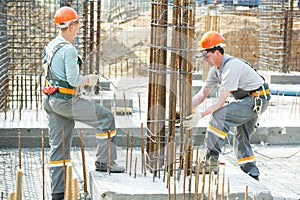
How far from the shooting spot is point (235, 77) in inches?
258

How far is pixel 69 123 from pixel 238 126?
6.71ft

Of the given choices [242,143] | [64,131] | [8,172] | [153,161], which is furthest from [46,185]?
[242,143]

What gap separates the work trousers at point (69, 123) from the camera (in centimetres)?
592

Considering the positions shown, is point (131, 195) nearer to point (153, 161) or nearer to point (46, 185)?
point (153, 161)

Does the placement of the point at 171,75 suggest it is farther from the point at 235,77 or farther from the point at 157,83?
the point at 235,77

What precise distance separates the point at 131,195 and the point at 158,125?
762 millimetres

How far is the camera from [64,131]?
19.8ft

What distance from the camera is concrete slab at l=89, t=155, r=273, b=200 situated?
17.7ft

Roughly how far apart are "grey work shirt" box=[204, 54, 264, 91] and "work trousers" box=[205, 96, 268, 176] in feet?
0.55

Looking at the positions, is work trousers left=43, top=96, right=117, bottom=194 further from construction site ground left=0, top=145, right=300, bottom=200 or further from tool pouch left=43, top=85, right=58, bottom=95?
construction site ground left=0, top=145, right=300, bottom=200

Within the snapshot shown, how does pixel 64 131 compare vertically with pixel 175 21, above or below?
below

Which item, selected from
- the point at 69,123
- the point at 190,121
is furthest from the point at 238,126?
the point at 69,123

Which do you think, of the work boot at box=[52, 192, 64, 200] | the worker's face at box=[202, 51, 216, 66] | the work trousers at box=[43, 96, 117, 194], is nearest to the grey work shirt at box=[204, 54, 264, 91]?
the worker's face at box=[202, 51, 216, 66]

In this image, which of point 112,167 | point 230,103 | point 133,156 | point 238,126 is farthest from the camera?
point 238,126
